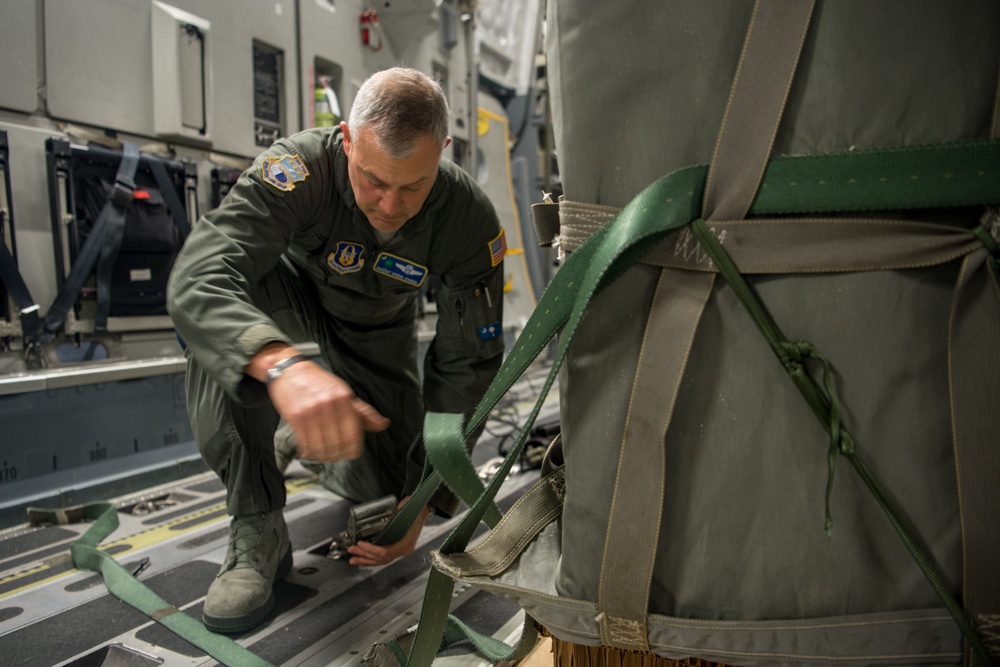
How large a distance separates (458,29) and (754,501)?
4.89 m

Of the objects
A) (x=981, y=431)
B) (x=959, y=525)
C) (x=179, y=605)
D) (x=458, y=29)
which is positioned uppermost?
(x=458, y=29)

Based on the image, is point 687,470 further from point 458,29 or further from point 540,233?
point 458,29

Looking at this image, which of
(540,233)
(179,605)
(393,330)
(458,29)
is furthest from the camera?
(458,29)

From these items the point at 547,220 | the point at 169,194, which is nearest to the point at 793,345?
the point at 547,220

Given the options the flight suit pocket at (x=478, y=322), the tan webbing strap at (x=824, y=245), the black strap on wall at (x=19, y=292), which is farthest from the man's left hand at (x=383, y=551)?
the black strap on wall at (x=19, y=292)

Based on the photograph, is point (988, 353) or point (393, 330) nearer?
point (988, 353)

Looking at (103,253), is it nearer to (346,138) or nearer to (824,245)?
(346,138)

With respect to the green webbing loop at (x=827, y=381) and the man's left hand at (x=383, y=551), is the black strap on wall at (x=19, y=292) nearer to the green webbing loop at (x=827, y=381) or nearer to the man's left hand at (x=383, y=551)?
the man's left hand at (x=383, y=551)

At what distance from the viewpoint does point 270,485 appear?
5.22ft

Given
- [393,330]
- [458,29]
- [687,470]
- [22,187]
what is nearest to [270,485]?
[393,330]

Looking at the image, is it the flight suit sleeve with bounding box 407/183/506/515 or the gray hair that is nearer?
the gray hair

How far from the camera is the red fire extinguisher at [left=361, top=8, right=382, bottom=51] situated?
13.4ft

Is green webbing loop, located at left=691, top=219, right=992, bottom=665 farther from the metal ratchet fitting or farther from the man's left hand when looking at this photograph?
the metal ratchet fitting

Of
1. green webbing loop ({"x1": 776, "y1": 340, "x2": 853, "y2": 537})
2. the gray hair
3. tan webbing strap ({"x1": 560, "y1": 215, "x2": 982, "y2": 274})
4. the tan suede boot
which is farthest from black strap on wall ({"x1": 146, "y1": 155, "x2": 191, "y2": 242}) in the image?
Answer: green webbing loop ({"x1": 776, "y1": 340, "x2": 853, "y2": 537})
